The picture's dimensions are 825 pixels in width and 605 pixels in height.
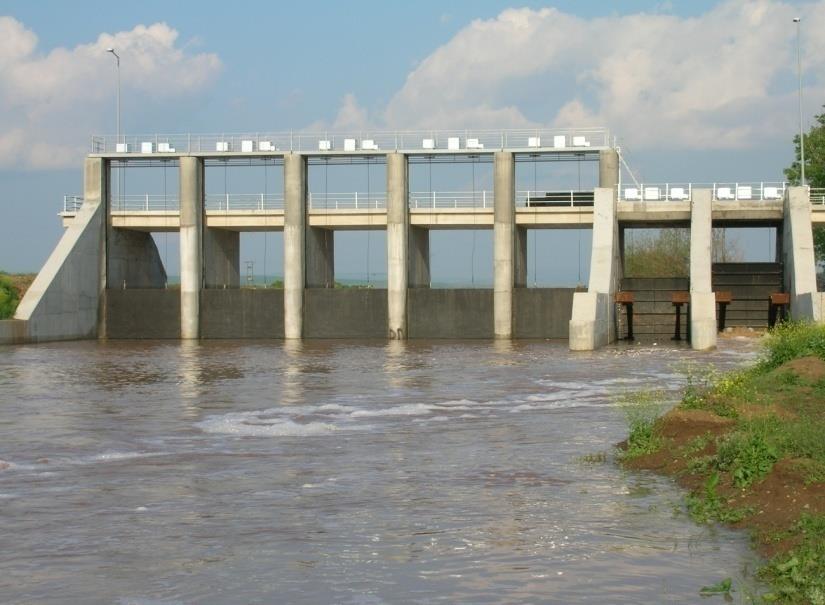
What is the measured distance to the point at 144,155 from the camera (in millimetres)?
52281

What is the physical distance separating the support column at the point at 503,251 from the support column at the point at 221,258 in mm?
12623

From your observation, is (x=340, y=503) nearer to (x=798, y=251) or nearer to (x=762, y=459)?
(x=762, y=459)

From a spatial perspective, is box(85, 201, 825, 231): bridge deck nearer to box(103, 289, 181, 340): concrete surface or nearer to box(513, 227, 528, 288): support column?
box(513, 227, 528, 288): support column

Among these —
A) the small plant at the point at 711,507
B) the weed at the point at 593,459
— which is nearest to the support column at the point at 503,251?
the weed at the point at 593,459

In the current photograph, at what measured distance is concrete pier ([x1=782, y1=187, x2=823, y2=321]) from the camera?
40.7 meters

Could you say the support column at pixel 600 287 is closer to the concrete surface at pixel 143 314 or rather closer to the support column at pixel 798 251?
the support column at pixel 798 251

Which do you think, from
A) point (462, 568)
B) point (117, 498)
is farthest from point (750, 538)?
point (117, 498)

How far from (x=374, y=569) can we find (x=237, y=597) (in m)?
1.24

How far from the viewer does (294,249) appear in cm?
5025

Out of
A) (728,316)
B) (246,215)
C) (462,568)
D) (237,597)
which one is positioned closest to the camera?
(237,597)

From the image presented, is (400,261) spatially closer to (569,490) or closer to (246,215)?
(246,215)

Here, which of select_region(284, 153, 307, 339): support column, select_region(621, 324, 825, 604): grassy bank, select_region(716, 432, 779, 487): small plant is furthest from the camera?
select_region(284, 153, 307, 339): support column

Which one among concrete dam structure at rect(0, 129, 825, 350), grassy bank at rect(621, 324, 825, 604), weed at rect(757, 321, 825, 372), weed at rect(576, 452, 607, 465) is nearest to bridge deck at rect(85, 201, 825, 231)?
concrete dam structure at rect(0, 129, 825, 350)

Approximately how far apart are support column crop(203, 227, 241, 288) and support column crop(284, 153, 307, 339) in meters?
4.08
